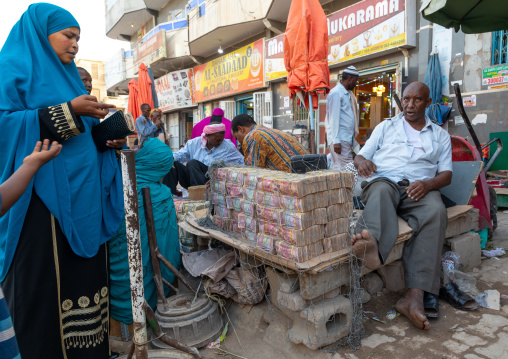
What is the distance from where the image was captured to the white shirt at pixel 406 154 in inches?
113

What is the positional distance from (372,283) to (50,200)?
235 cm

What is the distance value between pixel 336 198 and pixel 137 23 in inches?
813

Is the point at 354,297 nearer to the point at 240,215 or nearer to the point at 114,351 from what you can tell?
the point at 240,215

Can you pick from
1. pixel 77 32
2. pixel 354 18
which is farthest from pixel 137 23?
pixel 77 32

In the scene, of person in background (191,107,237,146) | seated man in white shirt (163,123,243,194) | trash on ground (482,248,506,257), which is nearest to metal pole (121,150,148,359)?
seated man in white shirt (163,123,243,194)

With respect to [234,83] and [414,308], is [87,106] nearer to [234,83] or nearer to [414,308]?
[414,308]

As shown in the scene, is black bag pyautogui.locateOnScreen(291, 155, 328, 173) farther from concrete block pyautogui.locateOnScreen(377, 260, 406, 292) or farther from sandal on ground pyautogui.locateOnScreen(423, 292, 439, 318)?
sandal on ground pyautogui.locateOnScreen(423, 292, 439, 318)

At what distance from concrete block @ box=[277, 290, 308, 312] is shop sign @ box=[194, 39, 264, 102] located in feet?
28.8

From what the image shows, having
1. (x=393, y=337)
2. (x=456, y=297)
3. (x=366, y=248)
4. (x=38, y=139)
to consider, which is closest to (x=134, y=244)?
(x=38, y=139)

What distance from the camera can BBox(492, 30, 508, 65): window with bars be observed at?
5289 mm

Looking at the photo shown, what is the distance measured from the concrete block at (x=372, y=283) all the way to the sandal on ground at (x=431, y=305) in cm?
38

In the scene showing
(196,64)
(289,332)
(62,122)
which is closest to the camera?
(62,122)

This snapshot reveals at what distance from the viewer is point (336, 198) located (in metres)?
2.21

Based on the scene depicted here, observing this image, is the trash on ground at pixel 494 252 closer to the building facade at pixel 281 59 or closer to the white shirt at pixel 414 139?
the white shirt at pixel 414 139
